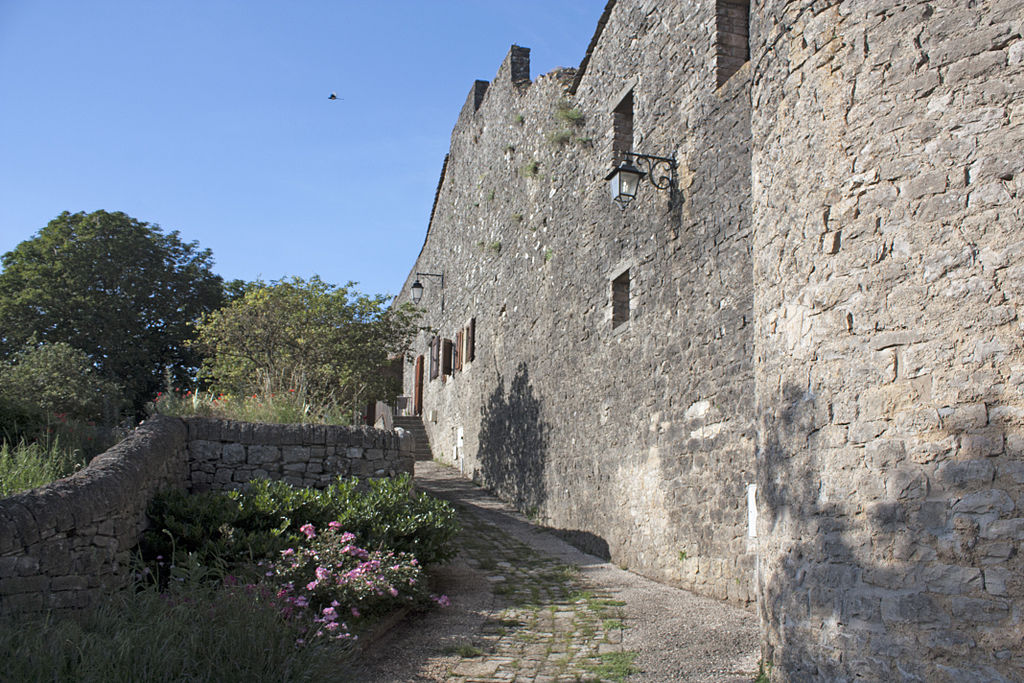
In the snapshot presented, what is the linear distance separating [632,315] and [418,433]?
13224 millimetres

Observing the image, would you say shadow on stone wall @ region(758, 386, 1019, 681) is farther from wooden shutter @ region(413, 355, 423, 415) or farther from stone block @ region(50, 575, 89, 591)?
wooden shutter @ region(413, 355, 423, 415)

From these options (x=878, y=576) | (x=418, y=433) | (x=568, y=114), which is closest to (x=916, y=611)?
(x=878, y=576)

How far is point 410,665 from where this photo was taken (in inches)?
185

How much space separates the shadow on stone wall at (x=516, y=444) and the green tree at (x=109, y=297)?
13659 mm

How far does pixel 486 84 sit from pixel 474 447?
8.07m

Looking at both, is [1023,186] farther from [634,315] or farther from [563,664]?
[634,315]

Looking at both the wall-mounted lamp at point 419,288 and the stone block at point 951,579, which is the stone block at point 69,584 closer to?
the stone block at point 951,579

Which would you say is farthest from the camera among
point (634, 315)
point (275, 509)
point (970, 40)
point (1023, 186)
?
point (634, 315)

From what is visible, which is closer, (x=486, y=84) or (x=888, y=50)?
(x=888, y=50)

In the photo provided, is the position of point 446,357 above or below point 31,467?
above

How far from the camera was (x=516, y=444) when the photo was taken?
1190cm

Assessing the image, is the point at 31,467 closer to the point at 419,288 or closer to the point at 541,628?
the point at 541,628

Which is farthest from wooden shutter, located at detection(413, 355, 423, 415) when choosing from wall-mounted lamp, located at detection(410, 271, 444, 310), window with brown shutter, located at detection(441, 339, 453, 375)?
window with brown shutter, located at detection(441, 339, 453, 375)

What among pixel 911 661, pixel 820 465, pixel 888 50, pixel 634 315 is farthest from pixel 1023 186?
pixel 634 315
